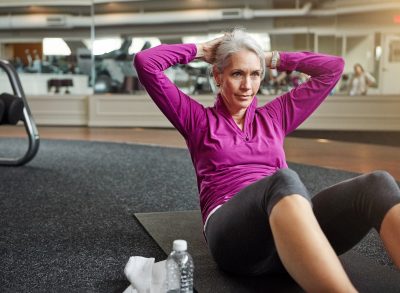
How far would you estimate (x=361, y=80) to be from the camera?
25.3 feet

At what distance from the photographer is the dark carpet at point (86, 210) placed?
6.09 feet

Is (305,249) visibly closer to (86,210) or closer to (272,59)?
(272,59)

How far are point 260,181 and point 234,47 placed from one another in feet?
1.58

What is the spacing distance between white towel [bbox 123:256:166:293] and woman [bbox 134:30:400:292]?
0.19 metres

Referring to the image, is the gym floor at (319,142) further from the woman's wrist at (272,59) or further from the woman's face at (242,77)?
the woman's face at (242,77)

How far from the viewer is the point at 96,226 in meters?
2.53

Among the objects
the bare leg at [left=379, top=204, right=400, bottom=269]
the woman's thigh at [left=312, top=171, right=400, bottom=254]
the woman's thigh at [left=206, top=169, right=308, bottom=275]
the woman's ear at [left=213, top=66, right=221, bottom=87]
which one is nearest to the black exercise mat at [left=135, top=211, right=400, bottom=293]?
the woman's thigh at [left=206, top=169, right=308, bottom=275]

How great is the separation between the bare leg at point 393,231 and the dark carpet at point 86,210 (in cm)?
73

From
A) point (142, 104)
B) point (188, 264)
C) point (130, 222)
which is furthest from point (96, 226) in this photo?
point (142, 104)

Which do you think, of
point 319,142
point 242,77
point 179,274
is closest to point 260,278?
point 179,274

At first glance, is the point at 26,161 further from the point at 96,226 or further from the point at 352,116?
the point at 352,116

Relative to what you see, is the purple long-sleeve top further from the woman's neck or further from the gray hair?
the gray hair

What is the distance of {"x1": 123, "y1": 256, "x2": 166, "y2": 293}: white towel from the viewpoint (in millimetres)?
1539

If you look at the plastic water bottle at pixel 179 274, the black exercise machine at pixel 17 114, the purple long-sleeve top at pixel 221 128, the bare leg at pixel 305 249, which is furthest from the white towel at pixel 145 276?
the black exercise machine at pixel 17 114
